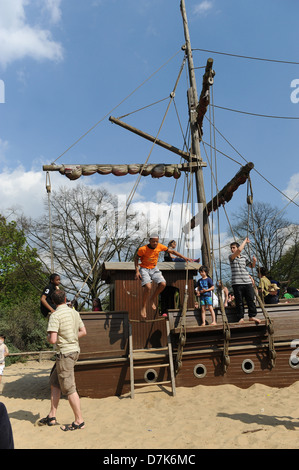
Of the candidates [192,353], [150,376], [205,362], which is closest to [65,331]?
[150,376]

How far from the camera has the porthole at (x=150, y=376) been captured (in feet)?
23.3

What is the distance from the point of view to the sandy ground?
14.1 feet

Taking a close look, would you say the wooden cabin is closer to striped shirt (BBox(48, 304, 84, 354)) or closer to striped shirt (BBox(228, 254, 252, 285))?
striped shirt (BBox(228, 254, 252, 285))

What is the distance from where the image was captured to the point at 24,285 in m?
26.2

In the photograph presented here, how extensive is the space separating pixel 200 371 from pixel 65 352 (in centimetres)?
323

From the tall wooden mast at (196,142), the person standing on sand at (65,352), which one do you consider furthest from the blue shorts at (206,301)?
the tall wooden mast at (196,142)

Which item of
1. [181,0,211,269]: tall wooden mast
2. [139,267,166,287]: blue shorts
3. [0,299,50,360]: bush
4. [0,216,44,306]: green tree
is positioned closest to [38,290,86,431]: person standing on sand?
[139,267,166,287]: blue shorts

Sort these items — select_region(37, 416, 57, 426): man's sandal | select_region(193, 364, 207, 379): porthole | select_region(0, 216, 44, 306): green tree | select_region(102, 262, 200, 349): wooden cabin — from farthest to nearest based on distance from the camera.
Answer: select_region(0, 216, 44, 306): green tree, select_region(102, 262, 200, 349): wooden cabin, select_region(193, 364, 207, 379): porthole, select_region(37, 416, 57, 426): man's sandal

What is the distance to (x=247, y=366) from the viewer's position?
23.9ft

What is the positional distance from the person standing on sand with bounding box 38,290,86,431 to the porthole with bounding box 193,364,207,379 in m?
2.80

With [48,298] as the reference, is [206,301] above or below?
below

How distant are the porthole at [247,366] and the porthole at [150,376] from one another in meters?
1.70

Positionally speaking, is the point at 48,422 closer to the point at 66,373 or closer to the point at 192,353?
the point at 66,373

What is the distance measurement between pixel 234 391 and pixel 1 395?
5.27 meters
